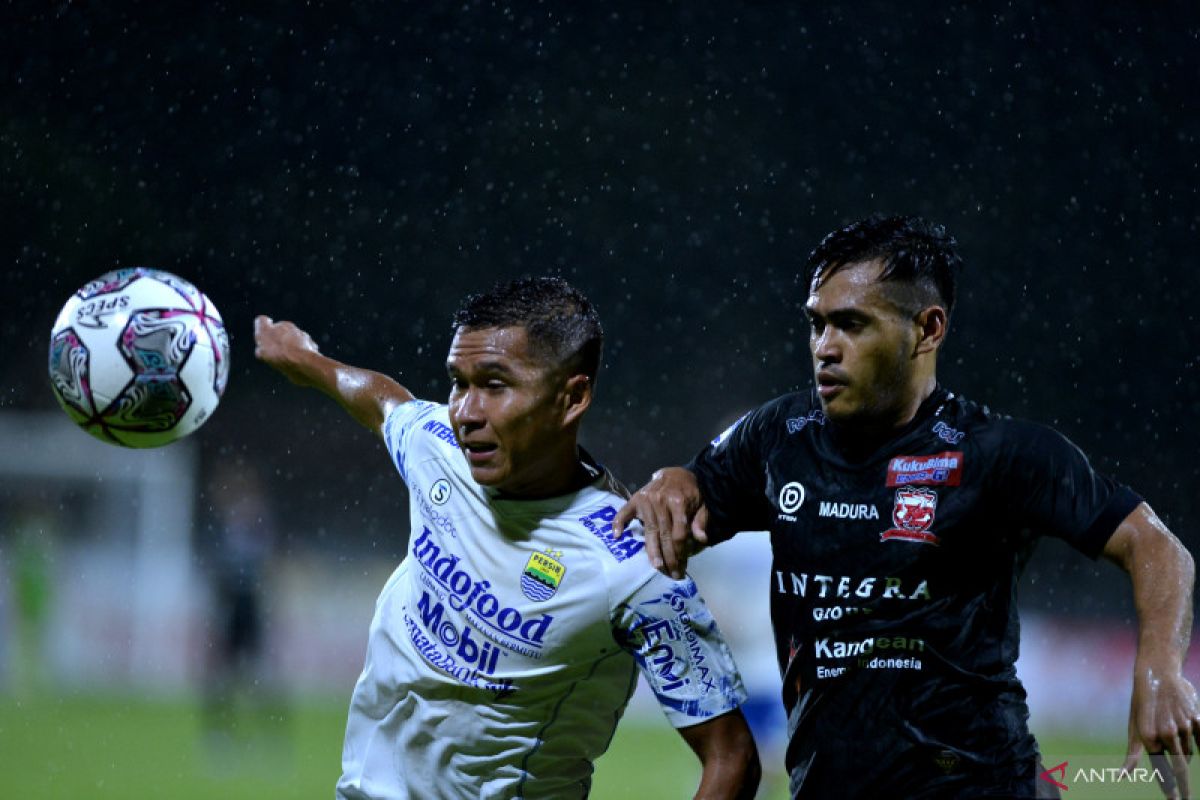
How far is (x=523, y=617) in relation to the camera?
3490 mm

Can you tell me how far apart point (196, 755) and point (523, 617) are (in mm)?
7725

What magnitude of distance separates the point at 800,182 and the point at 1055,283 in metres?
4.20

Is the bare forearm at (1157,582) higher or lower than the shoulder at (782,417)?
lower

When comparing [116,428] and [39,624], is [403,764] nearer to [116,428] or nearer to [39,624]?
[116,428]

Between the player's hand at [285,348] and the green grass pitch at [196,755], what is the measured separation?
457 cm

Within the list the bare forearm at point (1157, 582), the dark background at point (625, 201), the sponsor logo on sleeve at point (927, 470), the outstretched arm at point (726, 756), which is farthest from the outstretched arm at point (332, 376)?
the dark background at point (625, 201)

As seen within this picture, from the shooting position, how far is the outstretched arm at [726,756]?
10.6 feet

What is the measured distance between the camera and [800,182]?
875 inches

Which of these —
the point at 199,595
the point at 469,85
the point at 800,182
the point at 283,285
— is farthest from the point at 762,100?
the point at 199,595

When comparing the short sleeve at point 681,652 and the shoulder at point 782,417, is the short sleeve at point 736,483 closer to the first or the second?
the shoulder at point 782,417

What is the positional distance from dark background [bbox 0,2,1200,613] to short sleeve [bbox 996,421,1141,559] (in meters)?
14.7

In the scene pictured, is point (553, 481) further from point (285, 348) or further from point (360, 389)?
point (285, 348)

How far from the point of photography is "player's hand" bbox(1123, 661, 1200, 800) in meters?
2.74

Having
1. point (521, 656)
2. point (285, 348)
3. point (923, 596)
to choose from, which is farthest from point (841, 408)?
point (285, 348)
